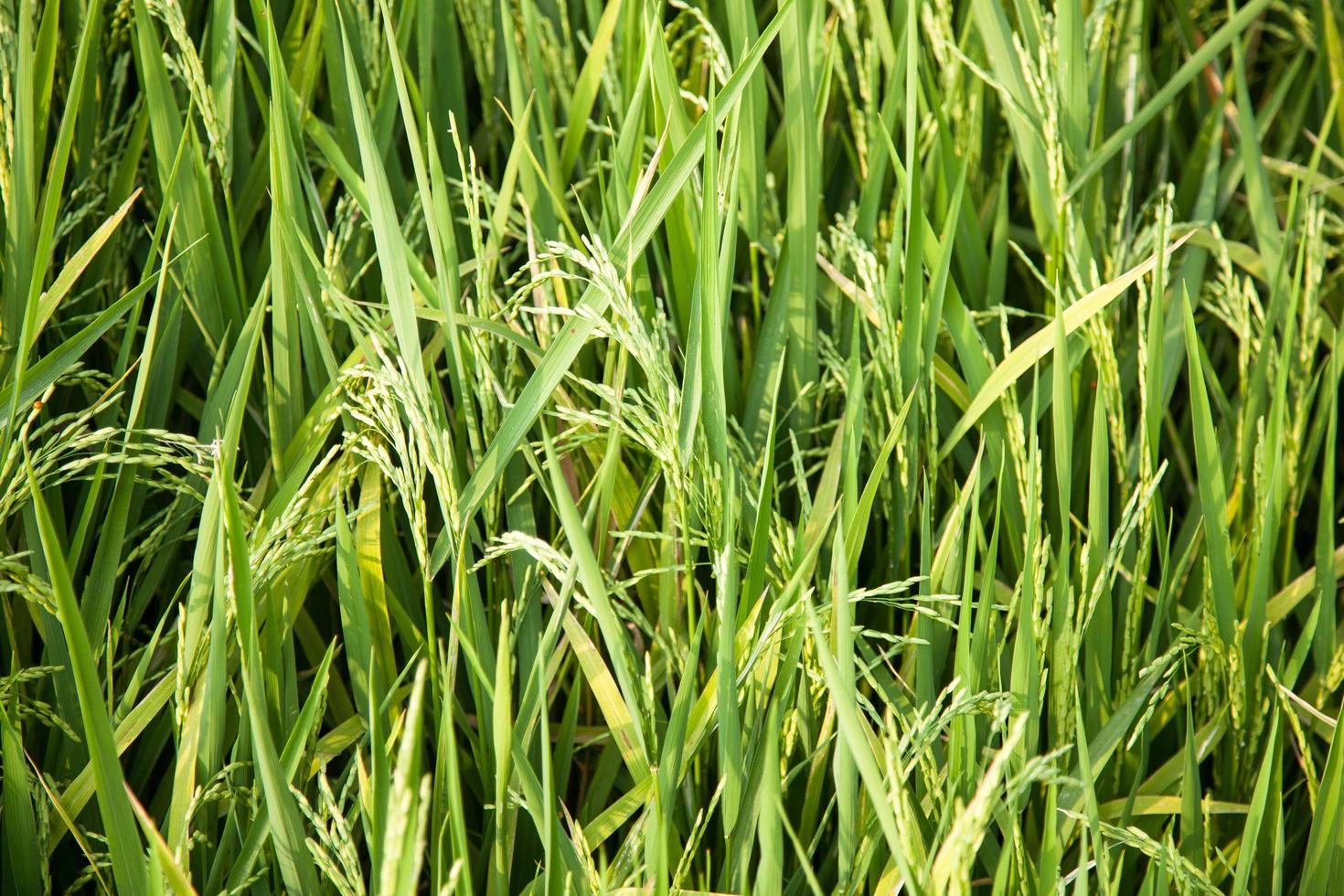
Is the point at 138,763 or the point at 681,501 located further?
the point at 138,763

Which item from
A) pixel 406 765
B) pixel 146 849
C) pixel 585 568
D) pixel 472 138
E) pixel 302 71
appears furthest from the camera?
pixel 472 138

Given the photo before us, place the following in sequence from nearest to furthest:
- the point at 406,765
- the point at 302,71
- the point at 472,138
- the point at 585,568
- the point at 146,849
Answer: the point at 406,765 → the point at 585,568 → the point at 146,849 → the point at 302,71 → the point at 472,138

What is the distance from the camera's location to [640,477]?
1.00 metres

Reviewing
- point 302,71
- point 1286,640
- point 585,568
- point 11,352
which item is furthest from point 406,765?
point 1286,640

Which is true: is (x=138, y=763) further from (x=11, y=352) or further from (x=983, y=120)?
(x=983, y=120)

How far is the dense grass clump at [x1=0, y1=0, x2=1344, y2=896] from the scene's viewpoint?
2.41 ft

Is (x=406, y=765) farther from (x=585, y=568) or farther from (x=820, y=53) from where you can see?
(x=820, y=53)

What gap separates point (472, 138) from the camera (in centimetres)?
120

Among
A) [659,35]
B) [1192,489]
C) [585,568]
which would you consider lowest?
[1192,489]

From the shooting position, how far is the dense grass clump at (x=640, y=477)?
0.73 m

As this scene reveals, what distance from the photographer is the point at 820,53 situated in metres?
1.06

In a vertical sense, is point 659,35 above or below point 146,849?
above

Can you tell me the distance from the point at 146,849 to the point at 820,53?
36.9 inches

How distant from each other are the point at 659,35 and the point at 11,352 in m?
0.62
